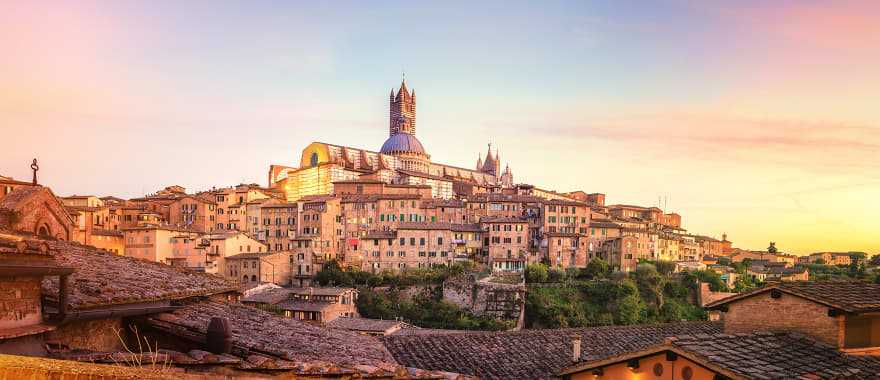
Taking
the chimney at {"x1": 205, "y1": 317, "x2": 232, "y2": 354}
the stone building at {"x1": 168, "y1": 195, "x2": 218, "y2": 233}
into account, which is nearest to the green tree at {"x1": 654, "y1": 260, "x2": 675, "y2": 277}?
the stone building at {"x1": 168, "y1": 195, "x2": 218, "y2": 233}

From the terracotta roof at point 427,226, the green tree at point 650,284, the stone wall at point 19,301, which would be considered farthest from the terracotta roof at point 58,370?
the terracotta roof at point 427,226

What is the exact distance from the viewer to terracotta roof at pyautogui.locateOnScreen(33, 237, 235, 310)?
7.23 m

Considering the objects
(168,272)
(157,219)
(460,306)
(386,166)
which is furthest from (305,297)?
(386,166)

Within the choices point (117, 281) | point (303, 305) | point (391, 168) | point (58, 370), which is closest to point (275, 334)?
point (117, 281)

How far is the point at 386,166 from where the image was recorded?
334ft

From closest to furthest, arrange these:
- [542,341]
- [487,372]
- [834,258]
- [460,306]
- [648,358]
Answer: [648,358]
[487,372]
[542,341]
[460,306]
[834,258]

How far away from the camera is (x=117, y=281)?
8.59 meters

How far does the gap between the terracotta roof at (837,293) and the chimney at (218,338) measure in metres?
10.2

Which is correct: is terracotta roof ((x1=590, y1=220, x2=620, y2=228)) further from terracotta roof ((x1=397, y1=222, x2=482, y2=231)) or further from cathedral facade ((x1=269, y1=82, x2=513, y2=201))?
cathedral facade ((x1=269, y1=82, x2=513, y2=201))

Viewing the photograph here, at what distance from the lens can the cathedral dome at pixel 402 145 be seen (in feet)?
356

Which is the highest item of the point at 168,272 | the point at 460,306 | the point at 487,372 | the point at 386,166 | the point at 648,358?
the point at 386,166

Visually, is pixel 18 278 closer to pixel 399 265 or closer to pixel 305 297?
pixel 305 297

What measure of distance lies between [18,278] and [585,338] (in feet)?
57.1

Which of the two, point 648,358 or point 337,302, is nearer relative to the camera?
point 648,358
